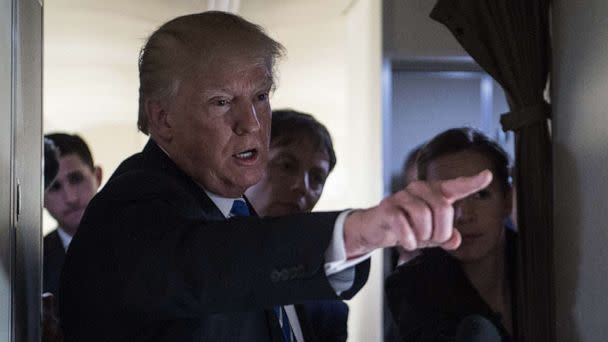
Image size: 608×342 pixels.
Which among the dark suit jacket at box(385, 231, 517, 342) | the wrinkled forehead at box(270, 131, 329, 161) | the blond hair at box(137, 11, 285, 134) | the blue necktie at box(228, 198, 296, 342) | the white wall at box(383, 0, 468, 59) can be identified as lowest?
the dark suit jacket at box(385, 231, 517, 342)

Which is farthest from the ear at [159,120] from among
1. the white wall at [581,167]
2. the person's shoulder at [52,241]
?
the person's shoulder at [52,241]

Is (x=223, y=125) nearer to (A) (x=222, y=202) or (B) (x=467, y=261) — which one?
(A) (x=222, y=202)

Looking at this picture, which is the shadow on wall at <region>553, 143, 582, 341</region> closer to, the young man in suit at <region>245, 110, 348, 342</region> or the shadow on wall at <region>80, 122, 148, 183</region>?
the young man in suit at <region>245, 110, 348, 342</region>

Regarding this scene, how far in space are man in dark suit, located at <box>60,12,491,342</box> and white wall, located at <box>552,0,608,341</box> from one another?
74cm

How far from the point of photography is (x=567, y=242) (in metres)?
2.23

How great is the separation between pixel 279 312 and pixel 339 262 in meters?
0.53

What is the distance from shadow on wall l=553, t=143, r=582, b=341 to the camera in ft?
7.09

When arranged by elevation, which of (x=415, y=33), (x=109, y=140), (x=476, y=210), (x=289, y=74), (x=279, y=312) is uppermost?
(x=289, y=74)

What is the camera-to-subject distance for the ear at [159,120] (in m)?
1.51

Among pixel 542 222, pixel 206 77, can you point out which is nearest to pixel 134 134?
pixel 542 222

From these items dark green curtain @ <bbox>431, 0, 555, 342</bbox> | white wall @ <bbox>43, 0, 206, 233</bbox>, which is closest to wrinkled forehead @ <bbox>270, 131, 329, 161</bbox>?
dark green curtain @ <bbox>431, 0, 555, 342</bbox>

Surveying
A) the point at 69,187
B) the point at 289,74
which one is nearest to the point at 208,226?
the point at 69,187

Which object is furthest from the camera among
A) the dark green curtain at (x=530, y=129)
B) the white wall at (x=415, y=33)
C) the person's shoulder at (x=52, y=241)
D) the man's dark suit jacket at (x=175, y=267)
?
the person's shoulder at (x=52, y=241)

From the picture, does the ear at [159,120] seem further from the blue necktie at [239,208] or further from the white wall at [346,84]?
the white wall at [346,84]
